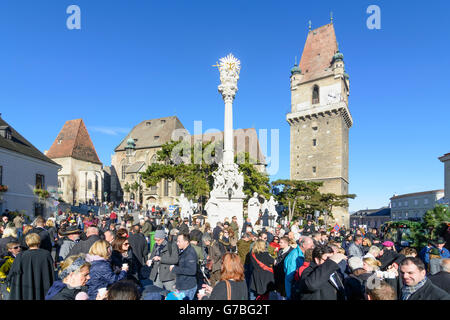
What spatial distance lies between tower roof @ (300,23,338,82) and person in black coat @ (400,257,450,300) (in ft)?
165

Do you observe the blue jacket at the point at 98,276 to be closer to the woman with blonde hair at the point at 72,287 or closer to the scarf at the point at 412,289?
the woman with blonde hair at the point at 72,287

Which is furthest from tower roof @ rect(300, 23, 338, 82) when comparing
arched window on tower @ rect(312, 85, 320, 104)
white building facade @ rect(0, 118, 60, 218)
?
white building facade @ rect(0, 118, 60, 218)

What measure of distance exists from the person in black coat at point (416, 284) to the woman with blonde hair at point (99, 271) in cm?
354

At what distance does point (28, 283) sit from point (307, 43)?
60545 mm

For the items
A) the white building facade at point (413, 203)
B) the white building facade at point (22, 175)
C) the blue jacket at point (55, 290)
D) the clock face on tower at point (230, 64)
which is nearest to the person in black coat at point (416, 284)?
the blue jacket at point (55, 290)

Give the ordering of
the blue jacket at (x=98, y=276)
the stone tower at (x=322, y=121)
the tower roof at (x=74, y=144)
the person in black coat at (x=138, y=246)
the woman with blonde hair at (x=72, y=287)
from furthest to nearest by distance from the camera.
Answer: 1. the tower roof at (x=74, y=144)
2. the stone tower at (x=322, y=121)
3. the person in black coat at (x=138, y=246)
4. the blue jacket at (x=98, y=276)
5. the woman with blonde hair at (x=72, y=287)

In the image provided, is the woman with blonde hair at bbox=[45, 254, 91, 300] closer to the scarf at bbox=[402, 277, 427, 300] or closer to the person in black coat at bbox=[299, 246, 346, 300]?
the person in black coat at bbox=[299, 246, 346, 300]

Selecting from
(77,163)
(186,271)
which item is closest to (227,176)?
(186,271)

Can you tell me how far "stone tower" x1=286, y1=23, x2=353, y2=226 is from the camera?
46.1 meters

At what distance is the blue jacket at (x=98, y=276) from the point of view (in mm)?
3859

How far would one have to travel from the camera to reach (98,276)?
3922mm

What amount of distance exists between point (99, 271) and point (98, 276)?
2.5 inches

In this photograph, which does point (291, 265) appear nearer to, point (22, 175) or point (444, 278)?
point (444, 278)
